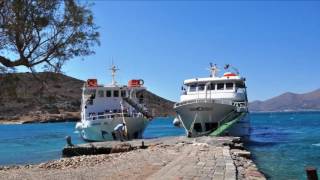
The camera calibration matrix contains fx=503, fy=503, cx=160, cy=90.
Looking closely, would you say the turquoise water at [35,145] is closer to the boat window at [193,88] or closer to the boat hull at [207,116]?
the boat hull at [207,116]

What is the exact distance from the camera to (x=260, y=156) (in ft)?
105

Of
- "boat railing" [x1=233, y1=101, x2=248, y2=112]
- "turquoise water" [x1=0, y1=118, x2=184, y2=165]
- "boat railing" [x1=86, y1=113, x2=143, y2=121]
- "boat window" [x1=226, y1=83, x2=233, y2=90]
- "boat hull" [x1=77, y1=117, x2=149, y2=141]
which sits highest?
"boat window" [x1=226, y1=83, x2=233, y2=90]

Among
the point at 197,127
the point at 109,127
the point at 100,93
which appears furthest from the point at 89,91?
the point at 197,127

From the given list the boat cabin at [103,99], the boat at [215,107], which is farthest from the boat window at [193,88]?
the boat cabin at [103,99]

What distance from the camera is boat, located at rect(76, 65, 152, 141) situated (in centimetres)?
4700

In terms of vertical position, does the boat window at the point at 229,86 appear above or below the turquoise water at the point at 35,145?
above

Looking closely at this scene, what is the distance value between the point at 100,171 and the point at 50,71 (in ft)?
16.1

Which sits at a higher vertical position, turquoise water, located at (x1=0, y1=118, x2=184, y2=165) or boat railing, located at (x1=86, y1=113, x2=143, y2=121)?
boat railing, located at (x1=86, y1=113, x2=143, y2=121)

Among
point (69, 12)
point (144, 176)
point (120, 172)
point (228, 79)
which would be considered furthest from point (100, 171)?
point (228, 79)

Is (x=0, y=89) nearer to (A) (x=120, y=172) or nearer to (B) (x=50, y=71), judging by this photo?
(B) (x=50, y=71)

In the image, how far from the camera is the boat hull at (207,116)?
40625mm

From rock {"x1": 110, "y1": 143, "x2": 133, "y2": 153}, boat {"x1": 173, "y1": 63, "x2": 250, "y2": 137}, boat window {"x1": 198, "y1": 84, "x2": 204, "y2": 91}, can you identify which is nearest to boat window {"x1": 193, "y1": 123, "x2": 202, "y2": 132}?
boat {"x1": 173, "y1": 63, "x2": 250, "y2": 137}

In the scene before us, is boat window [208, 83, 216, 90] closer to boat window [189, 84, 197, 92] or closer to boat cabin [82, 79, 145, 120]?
boat window [189, 84, 197, 92]

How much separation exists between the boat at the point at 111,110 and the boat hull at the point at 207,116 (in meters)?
6.79
